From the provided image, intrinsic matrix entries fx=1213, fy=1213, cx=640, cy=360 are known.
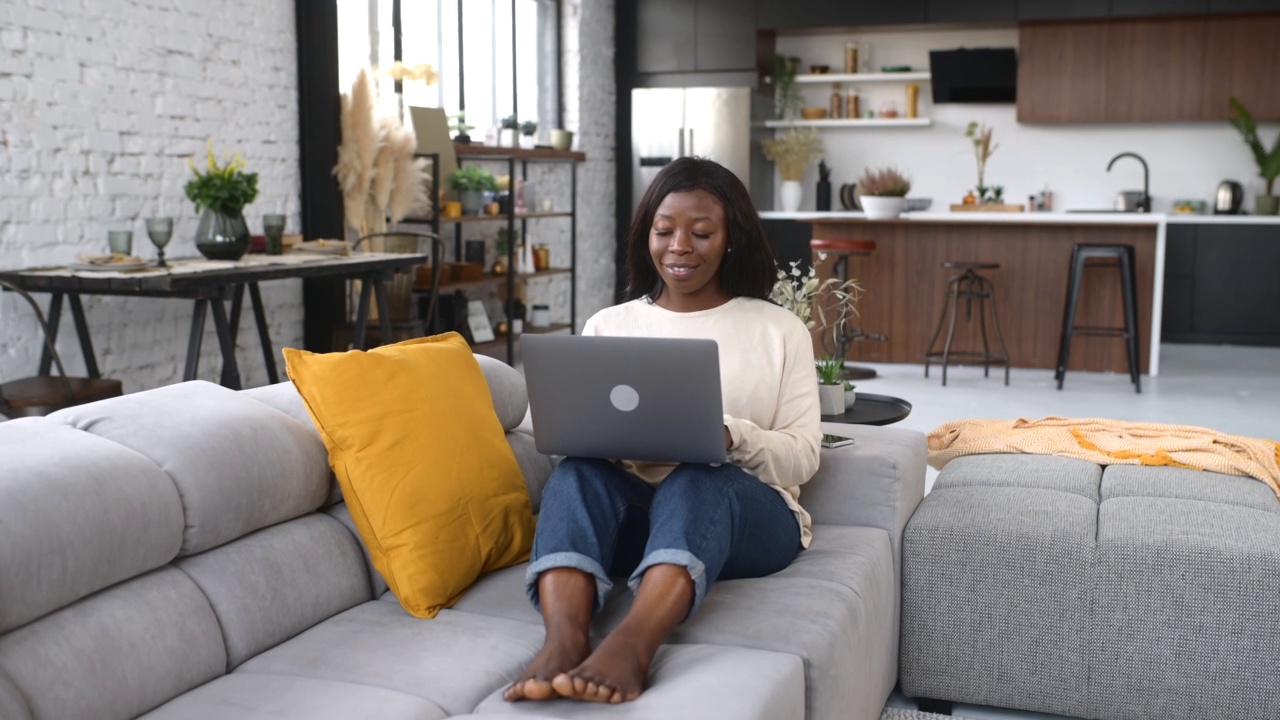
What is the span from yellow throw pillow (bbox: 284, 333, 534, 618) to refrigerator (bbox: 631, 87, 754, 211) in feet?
22.1

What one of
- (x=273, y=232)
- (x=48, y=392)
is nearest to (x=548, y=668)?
(x=48, y=392)

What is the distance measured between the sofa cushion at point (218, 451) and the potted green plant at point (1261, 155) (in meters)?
7.87

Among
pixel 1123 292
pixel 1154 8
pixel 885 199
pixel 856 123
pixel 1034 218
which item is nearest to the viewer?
pixel 1123 292

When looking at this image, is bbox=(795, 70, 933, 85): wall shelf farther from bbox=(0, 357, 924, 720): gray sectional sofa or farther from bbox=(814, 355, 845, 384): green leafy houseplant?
bbox=(0, 357, 924, 720): gray sectional sofa

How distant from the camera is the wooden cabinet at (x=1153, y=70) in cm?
835

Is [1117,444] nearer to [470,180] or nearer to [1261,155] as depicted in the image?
[470,180]

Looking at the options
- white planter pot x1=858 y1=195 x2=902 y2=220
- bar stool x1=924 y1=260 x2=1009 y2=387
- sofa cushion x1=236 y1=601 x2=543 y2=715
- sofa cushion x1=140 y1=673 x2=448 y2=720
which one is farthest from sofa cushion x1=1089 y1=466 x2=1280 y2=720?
white planter pot x1=858 y1=195 x2=902 y2=220

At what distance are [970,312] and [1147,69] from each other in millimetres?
2863

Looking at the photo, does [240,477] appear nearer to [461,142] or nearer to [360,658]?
[360,658]

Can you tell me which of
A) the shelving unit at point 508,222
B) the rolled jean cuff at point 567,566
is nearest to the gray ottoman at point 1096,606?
the rolled jean cuff at point 567,566

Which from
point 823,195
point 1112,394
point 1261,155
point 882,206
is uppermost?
point 1261,155

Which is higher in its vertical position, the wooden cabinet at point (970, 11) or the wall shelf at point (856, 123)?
the wooden cabinet at point (970, 11)

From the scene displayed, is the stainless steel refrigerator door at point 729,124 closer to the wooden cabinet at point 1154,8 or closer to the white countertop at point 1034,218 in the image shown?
the white countertop at point 1034,218

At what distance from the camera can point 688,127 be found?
903 centimetres
